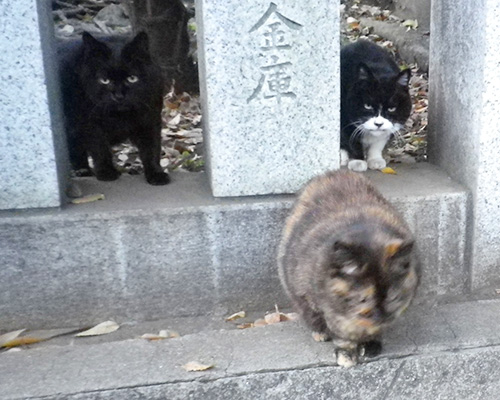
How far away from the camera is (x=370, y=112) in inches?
173

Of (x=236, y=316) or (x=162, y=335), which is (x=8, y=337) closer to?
(x=162, y=335)

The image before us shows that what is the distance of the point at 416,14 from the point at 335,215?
6554 millimetres

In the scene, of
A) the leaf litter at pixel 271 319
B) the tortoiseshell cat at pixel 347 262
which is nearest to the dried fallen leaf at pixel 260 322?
the leaf litter at pixel 271 319

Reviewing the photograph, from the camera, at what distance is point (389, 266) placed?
2.62 meters

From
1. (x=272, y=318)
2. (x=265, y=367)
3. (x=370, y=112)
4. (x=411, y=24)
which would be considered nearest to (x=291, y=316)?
(x=272, y=318)

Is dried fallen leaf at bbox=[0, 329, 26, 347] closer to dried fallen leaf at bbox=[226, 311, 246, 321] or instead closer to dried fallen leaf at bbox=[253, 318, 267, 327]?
dried fallen leaf at bbox=[226, 311, 246, 321]

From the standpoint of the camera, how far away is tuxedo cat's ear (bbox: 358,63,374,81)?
14.4ft

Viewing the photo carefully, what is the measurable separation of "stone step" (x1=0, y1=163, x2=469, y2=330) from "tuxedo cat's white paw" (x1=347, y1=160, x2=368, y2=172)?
0.41 metres

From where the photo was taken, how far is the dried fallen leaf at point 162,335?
11.2ft

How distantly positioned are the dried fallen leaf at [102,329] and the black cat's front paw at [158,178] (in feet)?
2.86

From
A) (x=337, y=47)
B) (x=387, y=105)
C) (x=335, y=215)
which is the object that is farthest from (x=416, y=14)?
(x=335, y=215)

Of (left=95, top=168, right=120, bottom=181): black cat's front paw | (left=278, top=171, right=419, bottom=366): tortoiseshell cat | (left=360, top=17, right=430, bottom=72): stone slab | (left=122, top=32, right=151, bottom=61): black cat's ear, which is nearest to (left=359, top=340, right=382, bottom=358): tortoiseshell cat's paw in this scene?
(left=278, top=171, right=419, bottom=366): tortoiseshell cat

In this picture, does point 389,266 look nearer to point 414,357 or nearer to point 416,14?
point 414,357

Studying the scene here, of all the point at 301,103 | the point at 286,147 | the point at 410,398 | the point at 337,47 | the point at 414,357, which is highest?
the point at 337,47
